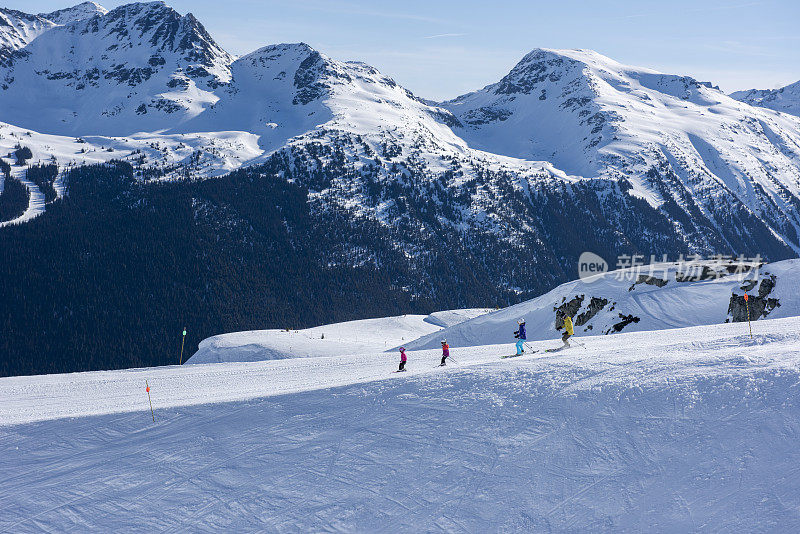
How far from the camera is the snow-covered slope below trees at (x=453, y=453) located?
11047mm

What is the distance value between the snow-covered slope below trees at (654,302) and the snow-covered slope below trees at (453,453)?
22.5 meters

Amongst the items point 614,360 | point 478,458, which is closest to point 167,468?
point 478,458

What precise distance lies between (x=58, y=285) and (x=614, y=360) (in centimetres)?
14612

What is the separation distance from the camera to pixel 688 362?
15.9 metres

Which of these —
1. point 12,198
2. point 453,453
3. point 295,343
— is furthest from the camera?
point 12,198

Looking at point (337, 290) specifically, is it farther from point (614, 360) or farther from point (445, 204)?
point (614, 360)

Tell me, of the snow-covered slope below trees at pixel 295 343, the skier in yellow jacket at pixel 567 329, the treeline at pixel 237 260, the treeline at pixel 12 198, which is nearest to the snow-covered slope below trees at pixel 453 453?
the skier in yellow jacket at pixel 567 329

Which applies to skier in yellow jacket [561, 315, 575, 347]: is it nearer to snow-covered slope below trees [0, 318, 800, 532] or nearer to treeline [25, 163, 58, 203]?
snow-covered slope below trees [0, 318, 800, 532]

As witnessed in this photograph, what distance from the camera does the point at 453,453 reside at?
13.2 metres

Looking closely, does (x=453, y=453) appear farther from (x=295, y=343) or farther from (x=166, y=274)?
(x=166, y=274)

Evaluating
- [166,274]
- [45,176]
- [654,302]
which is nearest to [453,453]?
[654,302]

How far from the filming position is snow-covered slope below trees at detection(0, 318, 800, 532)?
11.0m

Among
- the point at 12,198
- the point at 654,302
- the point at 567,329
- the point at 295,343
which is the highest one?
the point at 12,198

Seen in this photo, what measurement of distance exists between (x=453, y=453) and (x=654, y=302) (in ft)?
111
